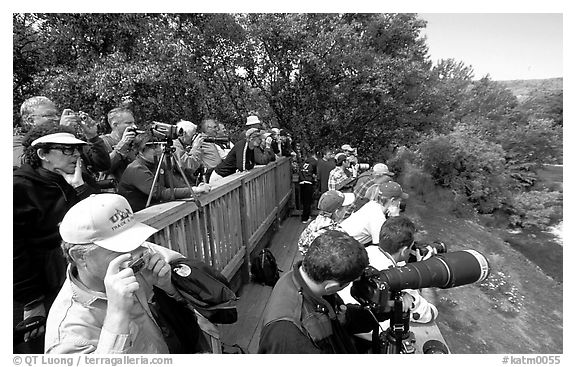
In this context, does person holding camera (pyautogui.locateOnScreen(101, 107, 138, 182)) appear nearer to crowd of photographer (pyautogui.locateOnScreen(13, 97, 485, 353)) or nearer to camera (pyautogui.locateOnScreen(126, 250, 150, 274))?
crowd of photographer (pyautogui.locateOnScreen(13, 97, 485, 353))

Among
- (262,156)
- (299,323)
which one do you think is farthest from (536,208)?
(299,323)

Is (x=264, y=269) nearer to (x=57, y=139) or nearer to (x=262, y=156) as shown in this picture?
(x=262, y=156)

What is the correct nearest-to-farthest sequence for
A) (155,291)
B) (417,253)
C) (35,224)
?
(155,291)
(35,224)
(417,253)

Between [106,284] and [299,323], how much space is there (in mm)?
792

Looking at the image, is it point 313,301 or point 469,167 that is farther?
point 469,167

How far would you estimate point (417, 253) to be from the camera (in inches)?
108

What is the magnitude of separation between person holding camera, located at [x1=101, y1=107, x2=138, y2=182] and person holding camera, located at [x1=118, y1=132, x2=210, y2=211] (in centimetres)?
19

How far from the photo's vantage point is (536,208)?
1350 centimetres

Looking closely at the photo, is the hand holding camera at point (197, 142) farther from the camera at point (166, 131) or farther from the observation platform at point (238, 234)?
the camera at point (166, 131)

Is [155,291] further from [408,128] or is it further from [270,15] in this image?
[408,128]

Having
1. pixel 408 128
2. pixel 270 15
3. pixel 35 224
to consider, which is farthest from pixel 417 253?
pixel 408 128

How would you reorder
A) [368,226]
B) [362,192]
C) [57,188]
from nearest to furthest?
[57,188] → [368,226] → [362,192]
